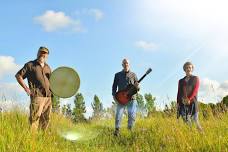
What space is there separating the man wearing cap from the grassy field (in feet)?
0.86

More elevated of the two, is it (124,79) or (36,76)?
(124,79)

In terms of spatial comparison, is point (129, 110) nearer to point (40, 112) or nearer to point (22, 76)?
point (40, 112)

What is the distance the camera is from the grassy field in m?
7.27

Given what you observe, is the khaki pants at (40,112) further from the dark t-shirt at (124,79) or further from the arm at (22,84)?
the dark t-shirt at (124,79)

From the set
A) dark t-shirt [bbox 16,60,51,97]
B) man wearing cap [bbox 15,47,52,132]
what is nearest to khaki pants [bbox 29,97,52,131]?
man wearing cap [bbox 15,47,52,132]

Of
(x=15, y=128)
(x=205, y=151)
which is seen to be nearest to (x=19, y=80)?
(x=15, y=128)

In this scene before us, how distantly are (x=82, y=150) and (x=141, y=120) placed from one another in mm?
5163

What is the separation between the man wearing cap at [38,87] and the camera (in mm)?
9211

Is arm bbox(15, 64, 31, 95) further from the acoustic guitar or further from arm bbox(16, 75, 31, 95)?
the acoustic guitar

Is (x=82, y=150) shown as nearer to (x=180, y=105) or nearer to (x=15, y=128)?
(x=15, y=128)

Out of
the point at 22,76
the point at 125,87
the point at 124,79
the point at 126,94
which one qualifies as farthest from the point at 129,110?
the point at 22,76

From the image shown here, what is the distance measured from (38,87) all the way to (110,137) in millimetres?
2595

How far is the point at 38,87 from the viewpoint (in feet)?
31.0

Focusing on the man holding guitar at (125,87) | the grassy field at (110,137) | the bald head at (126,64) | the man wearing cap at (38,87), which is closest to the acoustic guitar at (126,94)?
the man holding guitar at (125,87)
